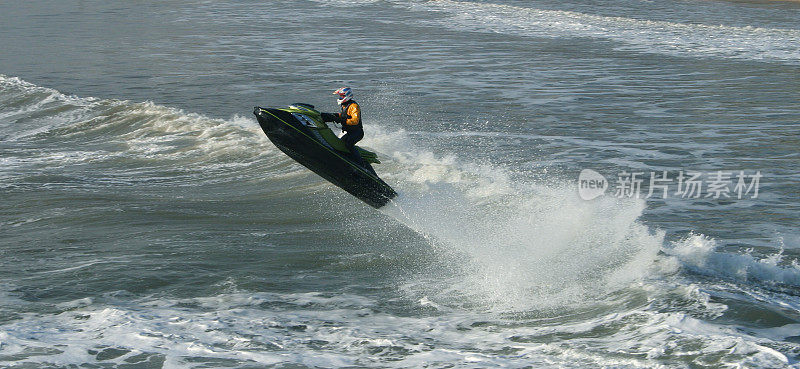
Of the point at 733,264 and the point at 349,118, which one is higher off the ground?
the point at 349,118

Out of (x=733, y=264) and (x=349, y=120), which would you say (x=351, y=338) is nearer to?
(x=349, y=120)

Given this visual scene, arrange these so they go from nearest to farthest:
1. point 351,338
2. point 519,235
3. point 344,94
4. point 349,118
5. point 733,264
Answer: point 351,338 → point 733,264 → point 344,94 → point 349,118 → point 519,235

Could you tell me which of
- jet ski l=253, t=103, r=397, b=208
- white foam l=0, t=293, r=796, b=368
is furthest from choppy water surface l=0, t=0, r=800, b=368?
jet ski l=253, t=103, r=397, b=208

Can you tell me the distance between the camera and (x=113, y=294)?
967 cm

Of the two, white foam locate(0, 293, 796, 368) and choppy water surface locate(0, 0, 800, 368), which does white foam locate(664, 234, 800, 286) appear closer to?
choppy water surface locate(0, 0, 800, 368)

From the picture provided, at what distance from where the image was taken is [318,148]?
1126 centimetres

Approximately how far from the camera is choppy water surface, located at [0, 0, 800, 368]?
8391 millimetres

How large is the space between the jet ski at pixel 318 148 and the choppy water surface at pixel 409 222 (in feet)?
2.51

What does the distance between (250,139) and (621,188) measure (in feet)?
24.8

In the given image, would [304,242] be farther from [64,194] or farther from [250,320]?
[64,194]

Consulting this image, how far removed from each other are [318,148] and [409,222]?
5.65 ft

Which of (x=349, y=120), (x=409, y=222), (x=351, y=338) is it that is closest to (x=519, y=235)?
(x=409, y=222)

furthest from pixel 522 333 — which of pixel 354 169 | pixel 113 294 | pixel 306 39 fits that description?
pixel 306 39

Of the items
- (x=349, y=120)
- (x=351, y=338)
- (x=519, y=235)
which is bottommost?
(x=351, y=338)
